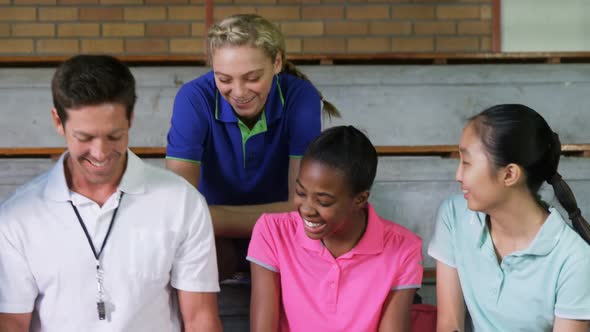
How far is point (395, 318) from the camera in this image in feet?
5.41

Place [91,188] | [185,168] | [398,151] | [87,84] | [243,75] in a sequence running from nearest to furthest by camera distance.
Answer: [87,84] → [91,188] → [243,75] → [185,168] → [398,151]

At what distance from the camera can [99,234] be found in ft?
4.74

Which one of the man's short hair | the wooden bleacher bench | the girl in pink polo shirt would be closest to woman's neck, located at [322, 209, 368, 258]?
the girl in pink polo shirt

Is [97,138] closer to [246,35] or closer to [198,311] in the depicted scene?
[198,311]

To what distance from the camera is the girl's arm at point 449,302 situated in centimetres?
165

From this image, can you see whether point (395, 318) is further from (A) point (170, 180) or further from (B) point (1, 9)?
(B) point (1, 9)

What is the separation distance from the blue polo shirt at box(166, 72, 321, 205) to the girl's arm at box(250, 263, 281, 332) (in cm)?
36

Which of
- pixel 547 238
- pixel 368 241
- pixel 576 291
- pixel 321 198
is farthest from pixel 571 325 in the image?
pixel 321 198

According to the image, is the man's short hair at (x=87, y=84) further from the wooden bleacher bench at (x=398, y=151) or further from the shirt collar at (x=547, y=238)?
the wooden bleacher bench at (x=398, y=151)

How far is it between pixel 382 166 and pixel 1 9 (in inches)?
104

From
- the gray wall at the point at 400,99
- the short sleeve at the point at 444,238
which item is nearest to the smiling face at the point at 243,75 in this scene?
the short sleeve at the point at 444,238

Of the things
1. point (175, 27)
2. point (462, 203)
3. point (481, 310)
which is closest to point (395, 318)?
point (481, 310)

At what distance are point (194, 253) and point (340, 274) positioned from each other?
1.12ft

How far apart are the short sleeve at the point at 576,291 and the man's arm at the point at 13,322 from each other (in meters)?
1.02
